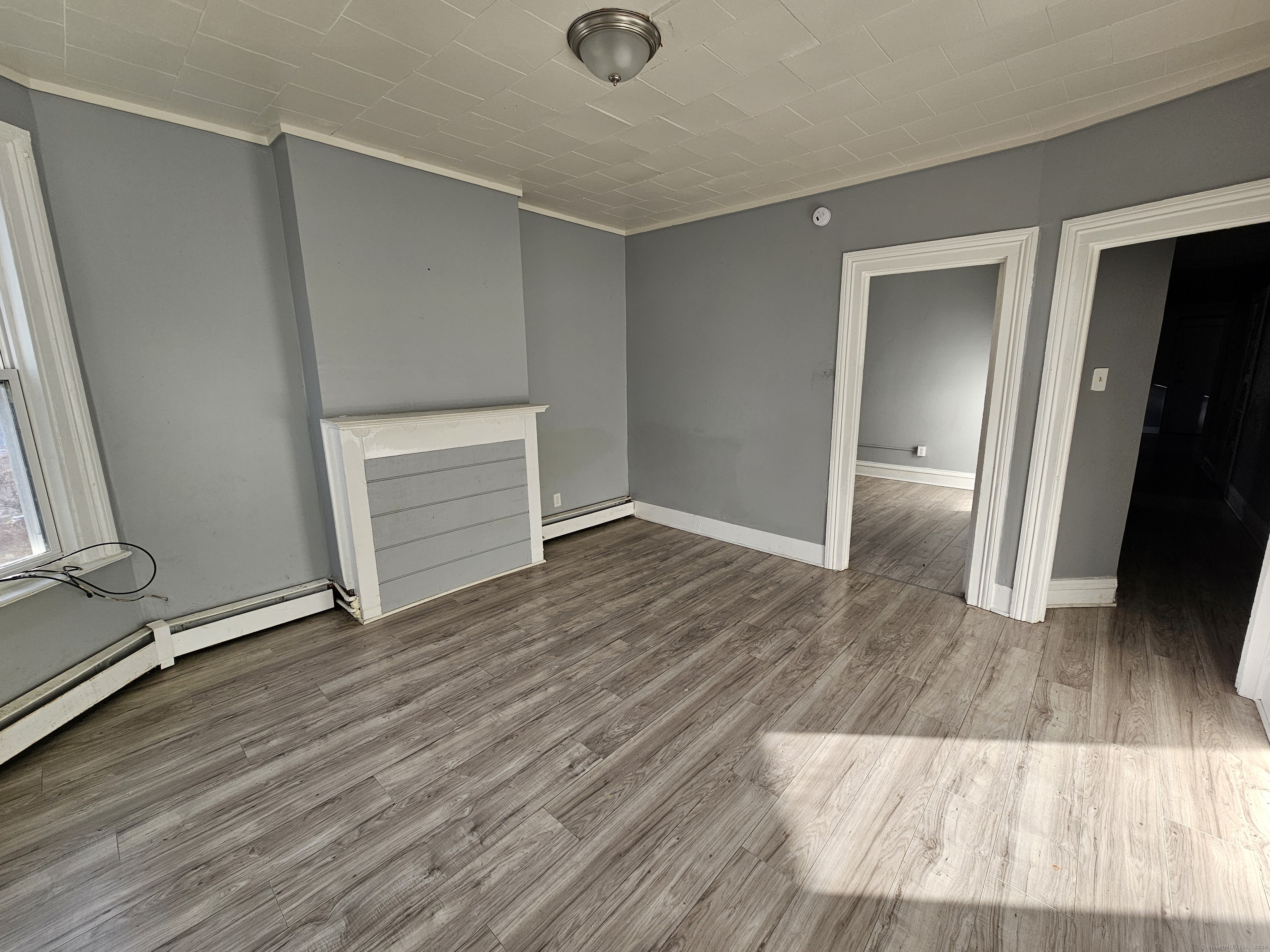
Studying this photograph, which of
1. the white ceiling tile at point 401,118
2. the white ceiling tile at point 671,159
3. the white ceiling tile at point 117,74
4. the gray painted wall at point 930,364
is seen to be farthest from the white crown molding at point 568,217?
the gray painted wall at point 930,364

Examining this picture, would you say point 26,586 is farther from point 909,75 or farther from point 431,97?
point 909,75

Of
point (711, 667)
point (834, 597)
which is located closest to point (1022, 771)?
point (711, 667)

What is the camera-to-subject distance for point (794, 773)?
72.9 inches

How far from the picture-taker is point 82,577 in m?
2.20

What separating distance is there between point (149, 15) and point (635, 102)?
1714mm

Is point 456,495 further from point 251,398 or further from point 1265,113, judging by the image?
point 1265,113

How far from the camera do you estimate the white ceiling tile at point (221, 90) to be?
2041 mm

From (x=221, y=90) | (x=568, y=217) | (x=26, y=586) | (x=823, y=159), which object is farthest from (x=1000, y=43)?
(x=26, y=586)

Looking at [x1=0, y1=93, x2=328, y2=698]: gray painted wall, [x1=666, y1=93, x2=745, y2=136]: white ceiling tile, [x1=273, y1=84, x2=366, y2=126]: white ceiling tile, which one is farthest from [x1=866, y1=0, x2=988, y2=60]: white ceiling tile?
[x1=0, y1=93, x2=328, y2=698]: gray painted wall

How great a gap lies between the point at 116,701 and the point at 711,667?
2.70 m

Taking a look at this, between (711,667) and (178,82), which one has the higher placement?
(178,82)

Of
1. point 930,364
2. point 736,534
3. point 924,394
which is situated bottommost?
point 736,534

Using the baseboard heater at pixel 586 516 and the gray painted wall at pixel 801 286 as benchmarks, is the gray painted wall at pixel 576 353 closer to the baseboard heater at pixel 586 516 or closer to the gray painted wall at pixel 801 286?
the baseboard heater at pixel 586 516

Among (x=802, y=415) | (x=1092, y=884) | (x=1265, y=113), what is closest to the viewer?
(x=1092, y=884)
